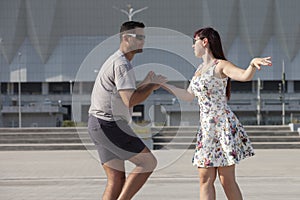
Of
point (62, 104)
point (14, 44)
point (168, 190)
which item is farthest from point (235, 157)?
point (14, 44)

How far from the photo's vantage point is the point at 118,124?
5.42 m

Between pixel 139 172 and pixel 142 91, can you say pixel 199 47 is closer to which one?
pixel 142 91

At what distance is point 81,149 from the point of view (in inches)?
858

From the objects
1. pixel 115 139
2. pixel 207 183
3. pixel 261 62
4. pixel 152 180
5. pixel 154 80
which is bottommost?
pixel 152 180

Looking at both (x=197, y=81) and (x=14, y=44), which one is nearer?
(x=197, y=81)

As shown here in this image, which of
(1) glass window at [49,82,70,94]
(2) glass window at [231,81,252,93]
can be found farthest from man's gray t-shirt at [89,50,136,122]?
(1) glass window at [49,82,70,94]

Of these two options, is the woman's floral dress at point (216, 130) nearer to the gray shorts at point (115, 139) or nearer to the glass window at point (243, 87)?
the gray shorts at point (115, 139)

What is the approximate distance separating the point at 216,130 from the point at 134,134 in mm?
688

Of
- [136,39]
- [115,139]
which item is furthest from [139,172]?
[136,39]

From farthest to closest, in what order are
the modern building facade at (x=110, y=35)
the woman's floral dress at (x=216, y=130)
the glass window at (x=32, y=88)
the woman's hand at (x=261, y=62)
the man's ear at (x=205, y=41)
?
the glass window at (x=32, y=88), the modern building facade at (x=110, y=35), the man's ear at (x=205, y=41), the woman's floral dress at (x=216, y=130), the woman's hand at (x=261, y=62)

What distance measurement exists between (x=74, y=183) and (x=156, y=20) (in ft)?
221

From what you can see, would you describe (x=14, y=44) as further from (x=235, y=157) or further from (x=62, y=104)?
(x=235, y=157)

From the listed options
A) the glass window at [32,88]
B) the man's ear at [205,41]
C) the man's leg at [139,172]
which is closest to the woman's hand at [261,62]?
the man's ear at [205,41]

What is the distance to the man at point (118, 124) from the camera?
538 cm
